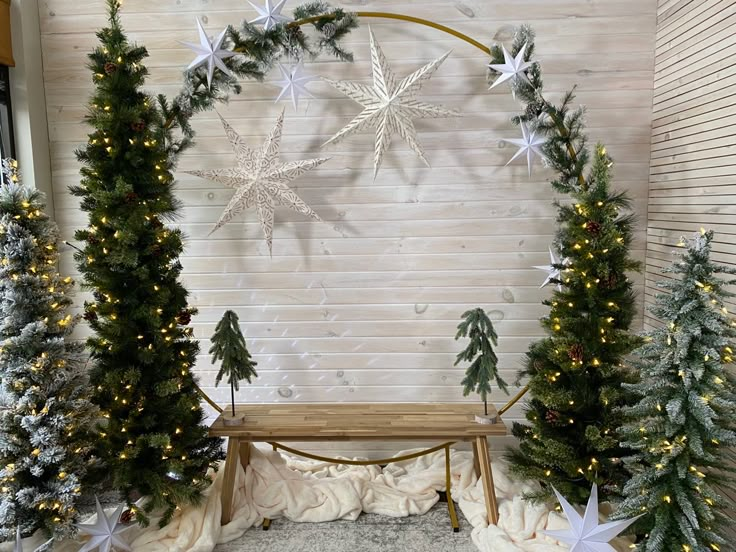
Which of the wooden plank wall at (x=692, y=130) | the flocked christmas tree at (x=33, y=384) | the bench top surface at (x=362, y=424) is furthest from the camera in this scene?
the bench top surface at (x=362, y=424)

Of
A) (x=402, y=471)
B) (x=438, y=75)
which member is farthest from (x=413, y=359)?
(x=438, y=75)

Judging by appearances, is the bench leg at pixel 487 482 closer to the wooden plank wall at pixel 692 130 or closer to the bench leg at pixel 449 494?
the bench leg at pixel 449 494

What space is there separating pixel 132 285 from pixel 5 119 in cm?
121

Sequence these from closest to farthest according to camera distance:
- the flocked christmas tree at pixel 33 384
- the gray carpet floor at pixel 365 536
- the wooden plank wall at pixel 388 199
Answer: the flocked christmas tree at pixel 33 384
the gray carpet floor at pixel 365 536
the wooden plank wall at pixel 388 199

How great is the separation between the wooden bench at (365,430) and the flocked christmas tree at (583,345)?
0.20 meters

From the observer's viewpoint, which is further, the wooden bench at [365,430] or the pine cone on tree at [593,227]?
the wooden bench at [365,430]

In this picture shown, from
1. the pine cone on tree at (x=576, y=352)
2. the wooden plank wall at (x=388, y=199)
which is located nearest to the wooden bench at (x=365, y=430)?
the wooden plank wall at (x=388, y=199)

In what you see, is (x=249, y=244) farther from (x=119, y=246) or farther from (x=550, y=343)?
(x=550, y=343)

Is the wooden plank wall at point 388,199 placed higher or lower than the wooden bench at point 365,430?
higher

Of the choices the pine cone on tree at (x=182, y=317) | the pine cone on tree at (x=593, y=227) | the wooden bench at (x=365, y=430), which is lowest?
the wooden bench at (x=365, y=430)

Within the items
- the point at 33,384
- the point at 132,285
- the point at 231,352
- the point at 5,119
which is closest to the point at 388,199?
the point at 231,352

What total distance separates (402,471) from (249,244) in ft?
4.65

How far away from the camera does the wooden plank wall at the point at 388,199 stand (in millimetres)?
2398

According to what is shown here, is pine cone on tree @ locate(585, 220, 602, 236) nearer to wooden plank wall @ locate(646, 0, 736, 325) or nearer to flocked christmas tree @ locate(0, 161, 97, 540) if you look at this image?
wooden plank wall @ locate(646, 0, 736, 325)
